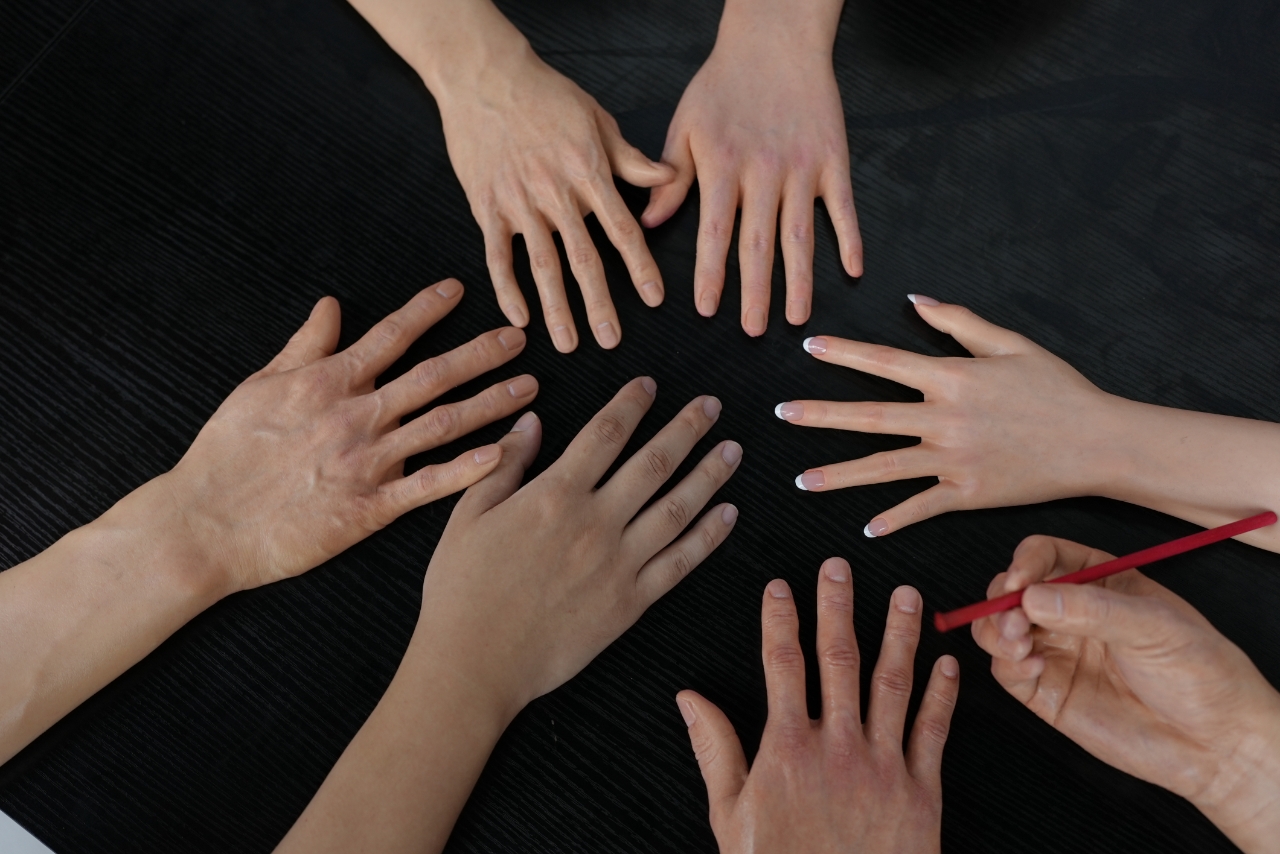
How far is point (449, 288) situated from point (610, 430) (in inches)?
8.7

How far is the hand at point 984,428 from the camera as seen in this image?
28.9 inches

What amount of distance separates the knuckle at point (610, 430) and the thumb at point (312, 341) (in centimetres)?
27

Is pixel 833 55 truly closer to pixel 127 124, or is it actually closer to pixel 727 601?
pixel 727 601

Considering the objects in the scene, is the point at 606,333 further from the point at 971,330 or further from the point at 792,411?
the point at 971,330

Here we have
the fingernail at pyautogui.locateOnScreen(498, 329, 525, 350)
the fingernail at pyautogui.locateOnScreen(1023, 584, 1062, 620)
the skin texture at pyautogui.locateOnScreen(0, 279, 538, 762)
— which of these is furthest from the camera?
the fingernail at pyautogui.locateOnScreen(498, 329, 525, 350)

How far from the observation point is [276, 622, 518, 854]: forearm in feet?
2.08

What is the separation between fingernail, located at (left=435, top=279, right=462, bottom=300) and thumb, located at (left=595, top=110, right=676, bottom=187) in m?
0.20

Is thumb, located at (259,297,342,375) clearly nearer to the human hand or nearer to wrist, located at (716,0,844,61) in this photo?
the human hand

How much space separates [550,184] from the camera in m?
0.82

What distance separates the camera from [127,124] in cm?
88

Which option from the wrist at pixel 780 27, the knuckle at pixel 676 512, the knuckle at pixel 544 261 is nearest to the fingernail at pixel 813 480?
the knuckle at pixel 676 512

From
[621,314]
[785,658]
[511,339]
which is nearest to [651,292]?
[621,314]

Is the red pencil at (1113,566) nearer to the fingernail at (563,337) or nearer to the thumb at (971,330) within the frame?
the thumb at (971,330)

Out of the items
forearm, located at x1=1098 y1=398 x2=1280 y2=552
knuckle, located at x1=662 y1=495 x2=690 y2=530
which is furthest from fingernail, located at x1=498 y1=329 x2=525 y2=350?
forearm, located at x1=1098 y1=398 x2=1280 y2=552
